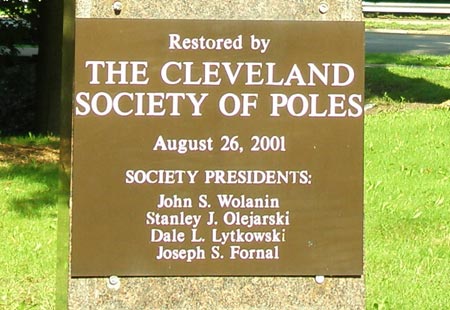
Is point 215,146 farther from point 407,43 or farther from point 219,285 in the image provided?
point 407,43

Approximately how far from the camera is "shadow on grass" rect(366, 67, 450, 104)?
1346 cm

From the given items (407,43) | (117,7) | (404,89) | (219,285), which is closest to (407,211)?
(219,285)

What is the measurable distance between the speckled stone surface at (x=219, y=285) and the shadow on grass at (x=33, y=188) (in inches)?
135

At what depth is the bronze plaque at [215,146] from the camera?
3.96 m

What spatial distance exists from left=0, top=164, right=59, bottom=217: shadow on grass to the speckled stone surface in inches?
135

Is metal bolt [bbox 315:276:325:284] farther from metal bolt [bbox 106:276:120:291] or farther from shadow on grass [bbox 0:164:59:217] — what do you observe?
shadow on grass [bbox 0:164:59:217]

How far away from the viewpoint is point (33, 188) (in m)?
8.22

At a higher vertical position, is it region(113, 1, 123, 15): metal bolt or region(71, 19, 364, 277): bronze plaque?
region(113, 1, 123, 15): metal bolt

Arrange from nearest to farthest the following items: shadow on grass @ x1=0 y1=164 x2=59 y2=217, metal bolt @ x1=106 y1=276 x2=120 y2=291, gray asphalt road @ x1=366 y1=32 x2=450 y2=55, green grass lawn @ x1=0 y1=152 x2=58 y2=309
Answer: metal bolt @ x1=106 y1=276 x2=120 y2=291 < green grass lawn @ x1=0 y1=152 x2=58 y2=309 < shadow on grass @ x1=0 y1=164 x2=59 y2=217 < gray asphalt road @ x1=366 y1=32 x2=450 y2=55

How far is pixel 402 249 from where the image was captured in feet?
21.7

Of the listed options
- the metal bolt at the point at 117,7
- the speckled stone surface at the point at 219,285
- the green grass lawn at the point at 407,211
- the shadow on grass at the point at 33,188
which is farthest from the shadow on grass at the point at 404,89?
the metal bolt at the point at 117,7

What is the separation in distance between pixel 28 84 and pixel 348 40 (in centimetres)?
1222

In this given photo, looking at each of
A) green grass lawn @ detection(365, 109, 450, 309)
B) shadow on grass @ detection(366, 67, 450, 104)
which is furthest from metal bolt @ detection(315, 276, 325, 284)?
shadow on grass @ detection(366, 67, 450, 104)

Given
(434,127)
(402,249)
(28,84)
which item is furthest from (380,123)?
(28,84)
